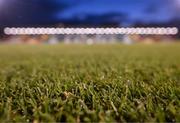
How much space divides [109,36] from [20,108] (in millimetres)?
160920

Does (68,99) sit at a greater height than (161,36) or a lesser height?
lesser

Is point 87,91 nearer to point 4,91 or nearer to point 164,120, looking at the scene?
point 4,91

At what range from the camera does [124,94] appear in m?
5.62

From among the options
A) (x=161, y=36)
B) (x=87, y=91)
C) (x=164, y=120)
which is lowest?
(x=164, y=120)

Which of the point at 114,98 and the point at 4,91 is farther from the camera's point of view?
the point at 4,91

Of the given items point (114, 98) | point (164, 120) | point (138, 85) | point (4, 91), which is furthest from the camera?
point (138, 85)

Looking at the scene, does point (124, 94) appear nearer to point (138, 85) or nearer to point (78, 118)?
point (138, 85)

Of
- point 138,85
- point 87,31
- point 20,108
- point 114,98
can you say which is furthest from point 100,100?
point 87,31

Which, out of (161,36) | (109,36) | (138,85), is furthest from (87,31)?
(138,85)

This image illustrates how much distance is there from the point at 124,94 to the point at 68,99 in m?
0.85

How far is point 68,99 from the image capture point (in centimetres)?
509

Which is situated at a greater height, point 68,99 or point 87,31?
point 87,31

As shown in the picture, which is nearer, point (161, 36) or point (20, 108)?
point (20, 108)

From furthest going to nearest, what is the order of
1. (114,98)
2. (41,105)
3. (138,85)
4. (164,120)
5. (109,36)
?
1. (109,36)
2. (138,85)
3. (114,98)
4. (41,105)
5. (164,120)
